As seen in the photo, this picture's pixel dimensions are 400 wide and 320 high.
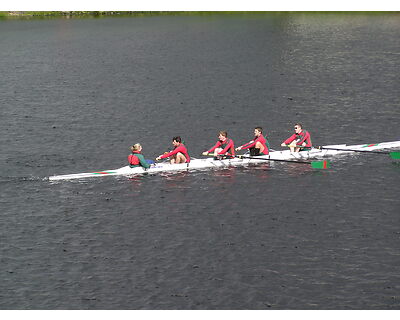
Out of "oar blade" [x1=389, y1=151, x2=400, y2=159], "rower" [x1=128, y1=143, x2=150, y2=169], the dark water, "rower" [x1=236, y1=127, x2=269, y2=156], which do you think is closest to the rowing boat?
"rower" [x1=128, y1=143, x2=150, y2=169]

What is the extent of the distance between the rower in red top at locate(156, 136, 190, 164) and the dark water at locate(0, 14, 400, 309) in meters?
1.55

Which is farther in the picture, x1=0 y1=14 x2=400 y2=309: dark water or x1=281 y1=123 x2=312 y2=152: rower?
x1=281 y1=123 x2=312 y2=152: rower

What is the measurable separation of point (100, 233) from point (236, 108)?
124 feet

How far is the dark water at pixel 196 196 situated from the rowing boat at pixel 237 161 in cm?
89

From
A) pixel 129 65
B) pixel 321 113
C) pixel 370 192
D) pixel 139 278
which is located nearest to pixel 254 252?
pixel 139 278

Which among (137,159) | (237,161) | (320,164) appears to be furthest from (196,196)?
(320,164)

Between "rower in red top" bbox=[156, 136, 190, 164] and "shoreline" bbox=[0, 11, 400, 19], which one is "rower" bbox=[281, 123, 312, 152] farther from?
"shoreline" bbox=[0, 11, 400, 19]

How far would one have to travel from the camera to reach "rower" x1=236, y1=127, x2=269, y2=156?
56.4 meters

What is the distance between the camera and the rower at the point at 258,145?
56.4m

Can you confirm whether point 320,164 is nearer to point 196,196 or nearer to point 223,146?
point 223,146

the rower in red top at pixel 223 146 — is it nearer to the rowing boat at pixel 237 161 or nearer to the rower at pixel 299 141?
the rowing boat at pixel 237 161

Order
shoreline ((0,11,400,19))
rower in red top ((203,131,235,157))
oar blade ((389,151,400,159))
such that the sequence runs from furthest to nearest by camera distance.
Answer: shoreline ((0,11,400,19))
oar blade ((389,151,400,159))
rower in red top ((203,131,235,157))

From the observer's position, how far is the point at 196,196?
50.2 metres

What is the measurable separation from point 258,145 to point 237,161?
2.05 m
